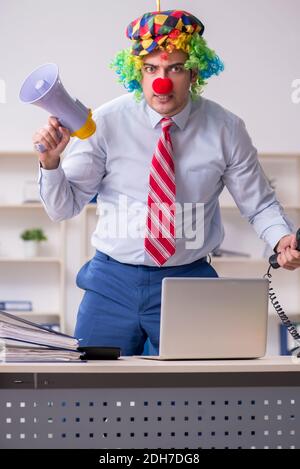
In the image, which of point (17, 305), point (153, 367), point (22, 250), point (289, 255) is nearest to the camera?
point (153, 367)

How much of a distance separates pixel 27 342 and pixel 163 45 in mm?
1189

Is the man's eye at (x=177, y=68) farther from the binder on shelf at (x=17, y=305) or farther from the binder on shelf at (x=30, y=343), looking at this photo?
the binder on shelf at (x=17, y=305)

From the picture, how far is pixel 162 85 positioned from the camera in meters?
2.62

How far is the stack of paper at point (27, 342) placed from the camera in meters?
1.86

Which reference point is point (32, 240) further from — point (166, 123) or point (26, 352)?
point (26, 352)

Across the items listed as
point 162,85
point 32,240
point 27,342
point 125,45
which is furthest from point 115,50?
point 27,342

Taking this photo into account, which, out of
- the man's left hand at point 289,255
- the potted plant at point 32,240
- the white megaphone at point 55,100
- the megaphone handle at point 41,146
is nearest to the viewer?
the white megaphone at point 55,100

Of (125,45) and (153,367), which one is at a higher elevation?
(125,45)

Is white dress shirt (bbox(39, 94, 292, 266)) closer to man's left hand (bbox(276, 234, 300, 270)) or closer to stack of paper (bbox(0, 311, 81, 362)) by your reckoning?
man's left hand (bbox(276, 234, 300, 270))

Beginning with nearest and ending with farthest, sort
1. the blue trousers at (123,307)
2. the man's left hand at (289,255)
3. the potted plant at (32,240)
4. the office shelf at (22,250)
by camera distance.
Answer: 1. the man's left hand at (289,255)
2. the blue trousers at (123,307)
3. the potted plant at (32,240)
4. the office shelf at (22,250)

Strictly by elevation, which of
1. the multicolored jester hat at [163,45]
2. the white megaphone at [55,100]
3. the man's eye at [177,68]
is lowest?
the white megaphone at [55,100]

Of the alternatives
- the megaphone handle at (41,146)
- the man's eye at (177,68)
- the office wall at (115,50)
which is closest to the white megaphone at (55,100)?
the megaphone handle at (41,146)

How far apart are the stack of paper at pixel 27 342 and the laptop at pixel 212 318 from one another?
0.84ft

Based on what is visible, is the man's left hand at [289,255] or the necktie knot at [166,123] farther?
the necktie knot at [166,123]
